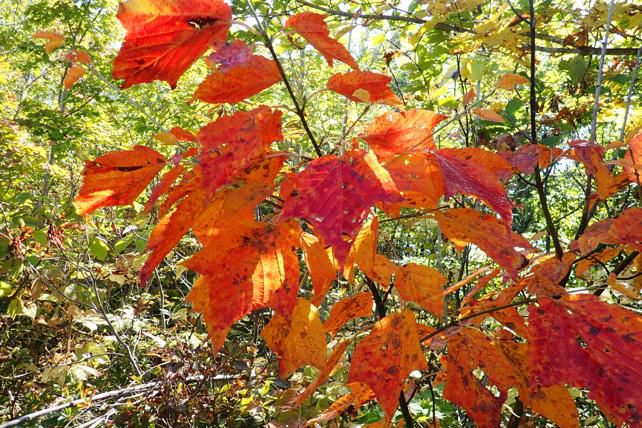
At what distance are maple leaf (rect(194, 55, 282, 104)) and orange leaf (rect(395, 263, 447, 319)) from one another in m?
0.39

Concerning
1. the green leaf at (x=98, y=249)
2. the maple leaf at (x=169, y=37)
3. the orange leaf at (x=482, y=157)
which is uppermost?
the orange leaf at (x=482, y=157)

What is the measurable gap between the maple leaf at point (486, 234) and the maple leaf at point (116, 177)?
15.6 inches

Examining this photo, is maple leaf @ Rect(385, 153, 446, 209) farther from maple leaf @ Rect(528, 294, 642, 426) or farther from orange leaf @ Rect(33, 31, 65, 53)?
orange leaf @ Rect(33, 31, 65, 53)

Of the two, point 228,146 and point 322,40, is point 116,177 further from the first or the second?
point 322,40

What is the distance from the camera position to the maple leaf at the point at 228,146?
1.40ft

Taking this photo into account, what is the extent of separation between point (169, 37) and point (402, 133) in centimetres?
30

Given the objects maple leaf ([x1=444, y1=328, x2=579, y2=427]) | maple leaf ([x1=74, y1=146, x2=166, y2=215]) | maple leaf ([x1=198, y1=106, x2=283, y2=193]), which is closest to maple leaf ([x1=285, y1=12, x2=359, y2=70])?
maple leaf ([x1=198, y1=106, x2=283, y2=193])

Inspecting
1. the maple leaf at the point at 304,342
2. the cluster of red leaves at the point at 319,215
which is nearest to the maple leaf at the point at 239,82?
the cluster of red leaves at the point at 319,215

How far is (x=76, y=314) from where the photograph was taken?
2213 mm

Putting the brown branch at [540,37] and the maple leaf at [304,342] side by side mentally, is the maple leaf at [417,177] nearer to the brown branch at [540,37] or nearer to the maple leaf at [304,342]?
the maple leaf at [304,342]

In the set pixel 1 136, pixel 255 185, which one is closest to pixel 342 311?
pixel 255 185

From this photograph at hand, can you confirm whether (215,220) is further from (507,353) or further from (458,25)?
(458,25)

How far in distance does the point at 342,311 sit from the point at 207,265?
0.42 metres

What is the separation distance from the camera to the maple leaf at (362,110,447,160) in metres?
0.58
